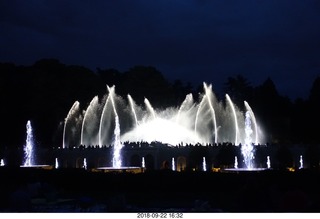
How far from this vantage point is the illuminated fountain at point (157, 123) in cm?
5266

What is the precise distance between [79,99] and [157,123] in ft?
30.7

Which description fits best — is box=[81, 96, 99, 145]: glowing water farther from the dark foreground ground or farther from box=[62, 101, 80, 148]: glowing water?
the dark foreground ground

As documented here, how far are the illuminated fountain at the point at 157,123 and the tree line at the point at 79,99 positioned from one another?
1.46 m

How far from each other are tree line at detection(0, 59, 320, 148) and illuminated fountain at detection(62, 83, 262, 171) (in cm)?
146

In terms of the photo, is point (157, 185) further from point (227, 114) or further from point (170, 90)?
point (170, 90)

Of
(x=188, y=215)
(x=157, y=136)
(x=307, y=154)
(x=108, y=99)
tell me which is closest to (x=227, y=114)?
(x=157, y=136)

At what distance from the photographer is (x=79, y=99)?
5712cm

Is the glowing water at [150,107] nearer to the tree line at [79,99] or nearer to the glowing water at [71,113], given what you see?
the tree line at [79,99]

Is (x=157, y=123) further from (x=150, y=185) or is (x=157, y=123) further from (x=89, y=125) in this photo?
(x=150, y=185)

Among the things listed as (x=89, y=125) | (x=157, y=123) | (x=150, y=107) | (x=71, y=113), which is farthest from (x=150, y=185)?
(x=150, y=107)

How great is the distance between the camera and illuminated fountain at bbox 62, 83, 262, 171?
5266cm

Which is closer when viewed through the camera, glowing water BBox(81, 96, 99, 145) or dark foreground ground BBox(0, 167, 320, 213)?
dark foreground ground BBox(0, 167, 320, 213)

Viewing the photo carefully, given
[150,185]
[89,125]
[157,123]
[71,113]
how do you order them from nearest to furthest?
[150,185], [157,123], [71,113], [89,125]

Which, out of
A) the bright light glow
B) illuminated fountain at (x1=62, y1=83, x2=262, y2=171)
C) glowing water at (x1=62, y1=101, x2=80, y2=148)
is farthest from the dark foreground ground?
glowing water at (x1=62, y1=101, x2=80, y2=148)
